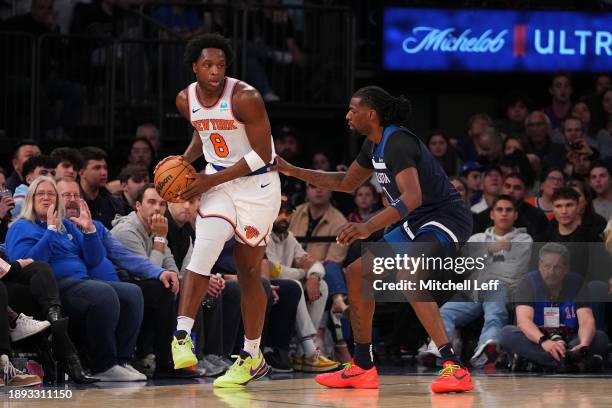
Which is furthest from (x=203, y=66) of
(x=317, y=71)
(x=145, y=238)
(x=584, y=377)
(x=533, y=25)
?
(x=533, y=25)

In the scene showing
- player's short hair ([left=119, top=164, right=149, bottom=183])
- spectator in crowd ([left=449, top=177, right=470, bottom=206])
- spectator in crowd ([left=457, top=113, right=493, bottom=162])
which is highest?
spectator in crowd ([left=457, top=113, right=493, bottom=162])

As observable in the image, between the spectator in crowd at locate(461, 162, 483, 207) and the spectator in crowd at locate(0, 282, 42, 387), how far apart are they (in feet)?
17.0

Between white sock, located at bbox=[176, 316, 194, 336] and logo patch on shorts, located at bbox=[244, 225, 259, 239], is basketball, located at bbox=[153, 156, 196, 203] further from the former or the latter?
white sock, located at bbox=[176, 316, 194, 336]

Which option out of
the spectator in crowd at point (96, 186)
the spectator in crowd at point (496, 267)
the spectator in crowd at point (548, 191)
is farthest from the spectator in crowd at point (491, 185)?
the spectator in crowd at point (96, 186)

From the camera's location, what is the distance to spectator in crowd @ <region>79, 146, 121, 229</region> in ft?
30.3

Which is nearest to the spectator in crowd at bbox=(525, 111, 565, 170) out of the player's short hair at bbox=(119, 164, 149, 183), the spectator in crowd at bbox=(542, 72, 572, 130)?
the spectator in crowd at bbox=(542, 72, 572, 130)

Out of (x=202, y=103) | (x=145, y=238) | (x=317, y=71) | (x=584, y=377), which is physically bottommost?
(x=584, y=377)

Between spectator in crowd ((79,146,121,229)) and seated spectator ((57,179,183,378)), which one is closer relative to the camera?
seated spectator ((57,179,183,378))

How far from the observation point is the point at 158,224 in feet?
27.6

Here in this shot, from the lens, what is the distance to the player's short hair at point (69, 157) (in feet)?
30.1

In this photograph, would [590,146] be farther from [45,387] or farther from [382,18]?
[45,387]

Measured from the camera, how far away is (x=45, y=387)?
699 centimetres

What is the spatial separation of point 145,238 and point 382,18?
556cm

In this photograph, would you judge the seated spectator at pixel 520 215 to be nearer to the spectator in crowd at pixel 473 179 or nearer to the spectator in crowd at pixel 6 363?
the spectator in crowd at pixel 473 179
